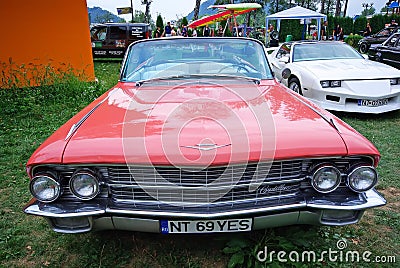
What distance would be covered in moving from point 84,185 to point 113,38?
14.3 m

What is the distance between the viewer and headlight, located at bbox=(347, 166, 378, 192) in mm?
2154

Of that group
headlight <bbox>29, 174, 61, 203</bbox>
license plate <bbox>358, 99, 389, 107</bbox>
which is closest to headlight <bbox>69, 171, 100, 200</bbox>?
headlight <bbox>29, 174, 61, 203</bbox>

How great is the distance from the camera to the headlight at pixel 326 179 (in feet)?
6.99

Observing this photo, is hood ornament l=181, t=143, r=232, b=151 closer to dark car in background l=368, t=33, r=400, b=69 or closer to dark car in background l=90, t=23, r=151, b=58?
dark car in background l=368, t=33, r=400, b=69

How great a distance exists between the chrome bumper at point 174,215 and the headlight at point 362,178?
84mm

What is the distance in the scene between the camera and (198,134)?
209cm

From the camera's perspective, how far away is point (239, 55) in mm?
3613

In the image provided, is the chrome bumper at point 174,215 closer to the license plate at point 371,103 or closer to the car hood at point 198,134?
the car hood at point 198,134

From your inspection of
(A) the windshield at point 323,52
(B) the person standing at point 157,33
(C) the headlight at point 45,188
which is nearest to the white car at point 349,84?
(A) the windshield at point 323,52

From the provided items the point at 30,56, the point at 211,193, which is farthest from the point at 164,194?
the point at 30,56

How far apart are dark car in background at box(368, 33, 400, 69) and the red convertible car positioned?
733 centimetres

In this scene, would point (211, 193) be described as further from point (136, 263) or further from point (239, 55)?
point (239, 55)

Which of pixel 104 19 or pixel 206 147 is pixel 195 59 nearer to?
pixel 206 147

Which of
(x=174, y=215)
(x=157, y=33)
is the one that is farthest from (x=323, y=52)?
(x=157, y=33)
